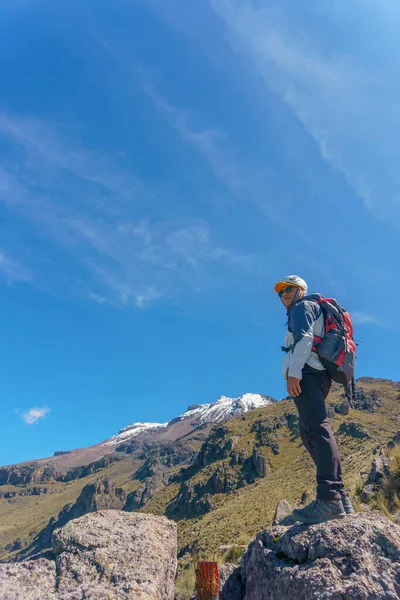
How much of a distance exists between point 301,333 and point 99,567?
3.20 m

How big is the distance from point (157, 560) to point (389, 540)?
224cm

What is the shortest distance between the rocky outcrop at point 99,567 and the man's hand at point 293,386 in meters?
2.26

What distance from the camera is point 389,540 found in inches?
127

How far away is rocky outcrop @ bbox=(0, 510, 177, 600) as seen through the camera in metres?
3.38

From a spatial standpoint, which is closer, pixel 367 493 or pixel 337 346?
pixel 337 346

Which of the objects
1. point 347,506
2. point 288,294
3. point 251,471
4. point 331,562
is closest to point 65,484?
point 251,471

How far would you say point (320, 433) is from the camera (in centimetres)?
423

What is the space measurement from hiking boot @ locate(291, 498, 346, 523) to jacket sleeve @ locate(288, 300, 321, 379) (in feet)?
4.35

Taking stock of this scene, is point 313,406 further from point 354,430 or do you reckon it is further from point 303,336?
point 354,430

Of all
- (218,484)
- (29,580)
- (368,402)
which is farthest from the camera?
(368,402)

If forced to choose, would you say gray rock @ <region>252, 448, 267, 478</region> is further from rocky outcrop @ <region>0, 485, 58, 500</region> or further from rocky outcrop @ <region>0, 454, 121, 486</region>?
rocky outcrop @ <region>0, 454, 121, 486</region>

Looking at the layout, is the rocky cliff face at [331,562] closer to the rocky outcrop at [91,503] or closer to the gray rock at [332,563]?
the gray rock at [332,563]

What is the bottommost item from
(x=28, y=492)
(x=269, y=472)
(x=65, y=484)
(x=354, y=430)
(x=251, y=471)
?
(x=269, y=472)

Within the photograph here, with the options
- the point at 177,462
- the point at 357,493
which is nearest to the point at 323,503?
the point at 357,493
